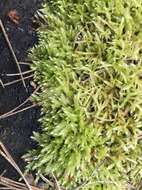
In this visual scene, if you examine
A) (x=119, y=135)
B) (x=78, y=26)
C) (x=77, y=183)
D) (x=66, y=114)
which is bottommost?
(x=77, y=183)

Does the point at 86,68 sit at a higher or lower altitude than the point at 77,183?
higher

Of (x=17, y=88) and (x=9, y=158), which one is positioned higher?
(x=17, y=88)

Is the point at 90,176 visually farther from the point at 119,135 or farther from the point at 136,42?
the point at 136,42

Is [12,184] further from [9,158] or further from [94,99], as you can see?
[94,99]

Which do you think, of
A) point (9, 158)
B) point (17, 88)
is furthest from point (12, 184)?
point (17, 88)

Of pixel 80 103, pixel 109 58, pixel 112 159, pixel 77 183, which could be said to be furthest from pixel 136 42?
pixel 77 183
